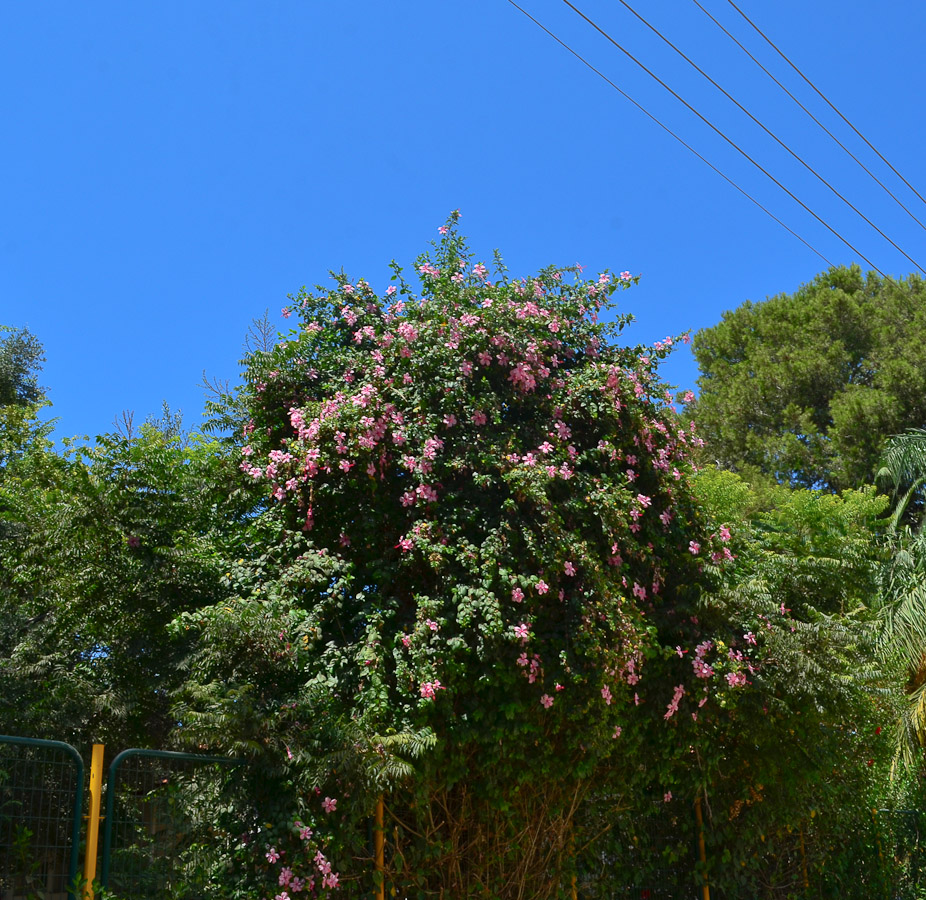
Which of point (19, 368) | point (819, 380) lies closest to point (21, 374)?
point (19, 368)

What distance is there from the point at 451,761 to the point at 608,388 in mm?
3106

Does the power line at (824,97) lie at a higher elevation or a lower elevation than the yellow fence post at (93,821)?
higher

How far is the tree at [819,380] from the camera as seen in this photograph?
22203mm

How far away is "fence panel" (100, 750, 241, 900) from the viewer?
16.0 feet

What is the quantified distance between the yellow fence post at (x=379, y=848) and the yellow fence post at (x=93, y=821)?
5.97ft

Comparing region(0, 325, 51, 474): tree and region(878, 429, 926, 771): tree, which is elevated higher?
region(0, 325, 51, 474): tree

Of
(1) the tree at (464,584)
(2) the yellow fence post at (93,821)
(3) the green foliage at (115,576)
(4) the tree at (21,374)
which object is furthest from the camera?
(4) the tree at (21,374)

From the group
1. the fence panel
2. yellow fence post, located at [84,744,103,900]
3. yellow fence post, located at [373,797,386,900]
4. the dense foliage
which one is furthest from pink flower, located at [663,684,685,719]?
yellow fence post, located at [84,744,103,900]

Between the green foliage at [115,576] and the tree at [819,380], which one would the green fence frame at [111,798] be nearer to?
the green foliage at [115,576]

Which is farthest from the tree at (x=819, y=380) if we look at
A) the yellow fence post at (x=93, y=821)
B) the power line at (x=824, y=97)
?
the yellow fence post at (x=93, y=821)

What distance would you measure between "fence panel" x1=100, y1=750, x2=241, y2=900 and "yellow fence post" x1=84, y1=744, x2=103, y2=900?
6 centimetres

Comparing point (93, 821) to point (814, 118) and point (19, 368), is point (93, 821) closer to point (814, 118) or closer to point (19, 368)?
point (814, 118)

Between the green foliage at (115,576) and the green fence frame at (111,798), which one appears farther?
the green foliage at (115,576)

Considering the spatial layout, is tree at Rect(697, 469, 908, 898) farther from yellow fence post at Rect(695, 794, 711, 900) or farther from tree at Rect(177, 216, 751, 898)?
tree at Rect(177, 216, 751, 898)
